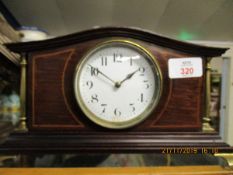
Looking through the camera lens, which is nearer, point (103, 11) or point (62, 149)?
point (62, 149)

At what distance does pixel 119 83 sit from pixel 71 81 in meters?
0.13

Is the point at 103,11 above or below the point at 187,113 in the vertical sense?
above

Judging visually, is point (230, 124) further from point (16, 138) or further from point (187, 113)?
point (16, 138)

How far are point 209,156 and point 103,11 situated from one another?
679mm

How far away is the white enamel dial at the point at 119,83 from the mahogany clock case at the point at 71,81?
0.02 m

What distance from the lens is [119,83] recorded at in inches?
24.4

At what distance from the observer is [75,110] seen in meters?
0.61

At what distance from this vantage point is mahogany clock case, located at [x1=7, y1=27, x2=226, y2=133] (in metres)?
0.61

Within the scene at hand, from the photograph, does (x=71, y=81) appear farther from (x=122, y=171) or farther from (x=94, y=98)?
(x=122, y=171)

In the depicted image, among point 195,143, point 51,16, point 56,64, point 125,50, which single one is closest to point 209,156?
point 195,143

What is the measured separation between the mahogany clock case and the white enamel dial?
0.8 inches
